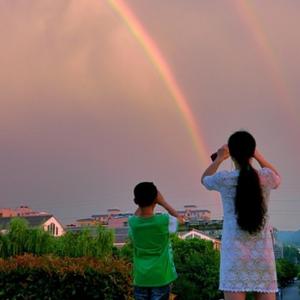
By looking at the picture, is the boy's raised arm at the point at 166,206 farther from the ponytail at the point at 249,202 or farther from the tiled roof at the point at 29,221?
the tiled roof at the point at 29,221

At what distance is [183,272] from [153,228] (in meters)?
25.7

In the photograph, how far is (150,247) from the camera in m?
4.08

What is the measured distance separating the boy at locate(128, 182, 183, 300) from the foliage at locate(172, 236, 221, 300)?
2123 cm

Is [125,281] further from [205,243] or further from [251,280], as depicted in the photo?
[205,243]

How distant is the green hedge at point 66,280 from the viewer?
6285mm

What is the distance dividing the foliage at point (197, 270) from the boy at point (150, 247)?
2123 centimetres

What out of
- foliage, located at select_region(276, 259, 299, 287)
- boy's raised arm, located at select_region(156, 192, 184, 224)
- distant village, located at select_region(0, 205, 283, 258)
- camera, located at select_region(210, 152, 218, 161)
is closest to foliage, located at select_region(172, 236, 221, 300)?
distant village, located at select_region(0, 205, 283, 258)

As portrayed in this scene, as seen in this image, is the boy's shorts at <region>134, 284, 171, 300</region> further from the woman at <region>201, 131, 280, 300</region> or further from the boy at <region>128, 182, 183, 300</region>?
the woman at <region>201, 131, 280, 300</region>

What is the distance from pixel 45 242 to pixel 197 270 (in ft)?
46.6

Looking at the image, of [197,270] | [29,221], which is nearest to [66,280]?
[29,221]

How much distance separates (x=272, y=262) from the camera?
328 centimetres

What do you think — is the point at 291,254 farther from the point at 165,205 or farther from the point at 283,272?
the point at 165,205

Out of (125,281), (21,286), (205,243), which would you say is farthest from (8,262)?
(205,243)

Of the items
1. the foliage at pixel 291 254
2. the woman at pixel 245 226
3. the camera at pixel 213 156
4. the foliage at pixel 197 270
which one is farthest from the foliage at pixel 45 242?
the foliage at pixel 291 254
